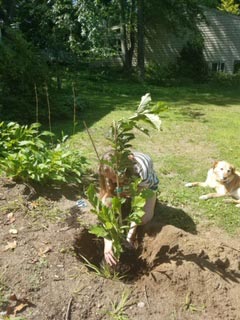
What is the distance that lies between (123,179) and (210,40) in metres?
21.4

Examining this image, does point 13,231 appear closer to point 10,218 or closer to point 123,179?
point 10,218

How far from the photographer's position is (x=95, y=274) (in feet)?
9.73

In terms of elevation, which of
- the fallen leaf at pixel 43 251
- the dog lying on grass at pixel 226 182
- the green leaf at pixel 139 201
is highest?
the green leaf at pixel 139 201

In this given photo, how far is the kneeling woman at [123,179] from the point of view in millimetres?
2916

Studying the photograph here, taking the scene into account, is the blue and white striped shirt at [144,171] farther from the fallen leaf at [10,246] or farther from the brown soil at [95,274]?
the fallen leaf at [10,246]

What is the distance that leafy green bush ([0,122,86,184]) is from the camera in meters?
3.97

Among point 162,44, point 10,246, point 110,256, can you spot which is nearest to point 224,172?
point 110,256

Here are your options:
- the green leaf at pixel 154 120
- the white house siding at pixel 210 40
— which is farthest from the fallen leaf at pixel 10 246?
the white house siding at pixel 210 40

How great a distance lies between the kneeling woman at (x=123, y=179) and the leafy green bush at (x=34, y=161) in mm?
954

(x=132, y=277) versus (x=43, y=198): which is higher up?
(x=43, y=198)

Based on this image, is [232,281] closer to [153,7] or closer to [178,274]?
[178,274]

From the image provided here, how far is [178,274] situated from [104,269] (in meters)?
0.60

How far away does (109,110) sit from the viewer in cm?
1054

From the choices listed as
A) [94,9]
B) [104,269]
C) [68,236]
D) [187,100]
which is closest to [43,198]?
[68,236]
